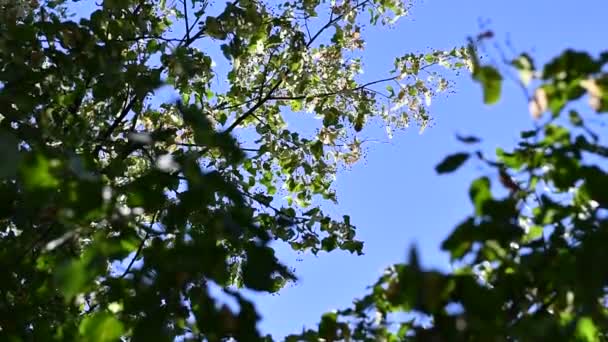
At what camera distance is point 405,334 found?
2.05 m

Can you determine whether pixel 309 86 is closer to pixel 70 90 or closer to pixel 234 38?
pixel 234 38

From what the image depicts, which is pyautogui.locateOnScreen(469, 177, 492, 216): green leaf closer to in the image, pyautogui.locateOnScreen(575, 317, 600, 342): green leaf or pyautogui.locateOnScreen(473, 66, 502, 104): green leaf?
pyautogui.locateOnScreen(473, 66, 502, 104): green leaf

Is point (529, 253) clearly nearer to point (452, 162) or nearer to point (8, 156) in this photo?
→ point (452, 162)

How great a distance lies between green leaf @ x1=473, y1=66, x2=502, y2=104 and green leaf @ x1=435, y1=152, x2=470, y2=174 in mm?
227

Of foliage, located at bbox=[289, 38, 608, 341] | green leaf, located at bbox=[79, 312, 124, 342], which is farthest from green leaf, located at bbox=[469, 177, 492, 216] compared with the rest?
green leaf, located at bbox=[79, 312, 124, 342]

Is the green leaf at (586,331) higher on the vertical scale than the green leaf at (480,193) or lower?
lower

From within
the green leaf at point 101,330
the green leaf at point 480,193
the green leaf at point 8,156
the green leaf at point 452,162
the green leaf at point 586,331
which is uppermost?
the green leaf at point 452,162

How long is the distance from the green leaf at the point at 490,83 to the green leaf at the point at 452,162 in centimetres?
23

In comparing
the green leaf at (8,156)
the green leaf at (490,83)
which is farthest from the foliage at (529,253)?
the green leaf at (8,156)

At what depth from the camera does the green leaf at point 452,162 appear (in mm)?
1776

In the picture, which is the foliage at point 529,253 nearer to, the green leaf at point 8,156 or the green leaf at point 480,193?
the green leaf at point 480,193

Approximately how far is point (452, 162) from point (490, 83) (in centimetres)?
28

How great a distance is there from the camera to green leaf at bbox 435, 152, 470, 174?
1776 mm

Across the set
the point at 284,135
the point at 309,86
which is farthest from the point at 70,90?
the point at 309,86
